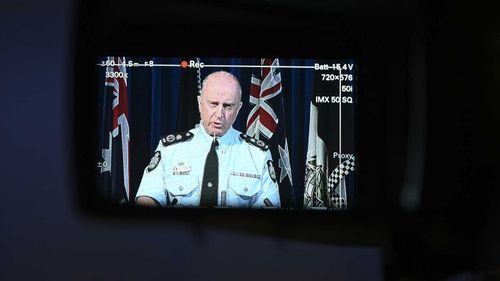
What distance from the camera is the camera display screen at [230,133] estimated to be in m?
1.69

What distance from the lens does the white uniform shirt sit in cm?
168

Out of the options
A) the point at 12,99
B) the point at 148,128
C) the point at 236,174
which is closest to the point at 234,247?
the point at 236,174

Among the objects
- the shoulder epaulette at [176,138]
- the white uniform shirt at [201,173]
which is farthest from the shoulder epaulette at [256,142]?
→ the shoulder epaulette at [176,138]

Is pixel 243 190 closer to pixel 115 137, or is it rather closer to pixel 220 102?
pixel 220 102

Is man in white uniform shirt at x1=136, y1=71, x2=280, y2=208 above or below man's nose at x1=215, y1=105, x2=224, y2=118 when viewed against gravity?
below

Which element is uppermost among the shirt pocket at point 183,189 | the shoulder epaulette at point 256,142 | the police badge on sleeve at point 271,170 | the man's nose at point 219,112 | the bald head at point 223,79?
the bald head at point 223,79

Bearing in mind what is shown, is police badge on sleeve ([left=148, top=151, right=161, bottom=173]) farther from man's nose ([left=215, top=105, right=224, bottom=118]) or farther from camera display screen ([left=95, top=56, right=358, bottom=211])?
man's nose ([left=215, top=105, right=224, bottom=118])

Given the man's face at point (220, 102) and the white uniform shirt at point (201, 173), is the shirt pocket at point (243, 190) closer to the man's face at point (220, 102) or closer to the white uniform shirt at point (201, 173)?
the white uniform shirt at point (201, 173)

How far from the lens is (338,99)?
66.7 inches

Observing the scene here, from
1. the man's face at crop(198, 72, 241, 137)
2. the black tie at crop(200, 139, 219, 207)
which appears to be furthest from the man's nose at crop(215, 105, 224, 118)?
the black tie at crop(200, 139, 219, 207)

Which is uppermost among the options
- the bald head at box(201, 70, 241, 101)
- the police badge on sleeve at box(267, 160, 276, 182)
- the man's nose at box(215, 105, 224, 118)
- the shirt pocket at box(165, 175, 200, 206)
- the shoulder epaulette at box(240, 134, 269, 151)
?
the bald head at box(201, 70, 241, 101)

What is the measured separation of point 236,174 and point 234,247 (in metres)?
0.17

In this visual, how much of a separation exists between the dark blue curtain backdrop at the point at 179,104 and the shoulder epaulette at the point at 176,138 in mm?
12
